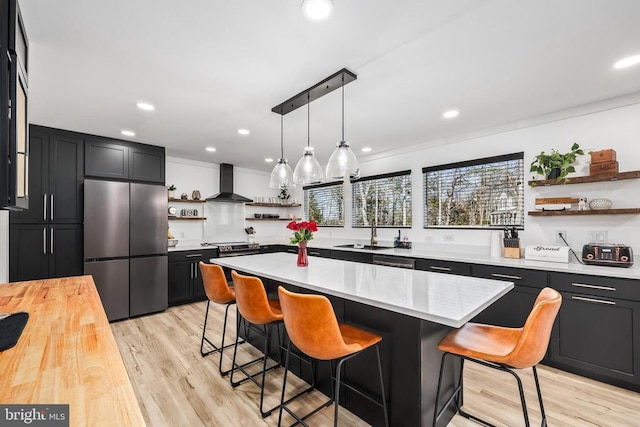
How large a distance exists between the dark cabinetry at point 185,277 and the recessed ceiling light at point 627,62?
17.2 ft

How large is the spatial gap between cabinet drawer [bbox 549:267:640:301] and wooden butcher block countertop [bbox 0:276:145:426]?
3170mm

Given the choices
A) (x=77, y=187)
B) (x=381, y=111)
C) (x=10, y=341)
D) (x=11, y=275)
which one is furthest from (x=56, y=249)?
(x=381, y=111)

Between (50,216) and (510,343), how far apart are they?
4825mm

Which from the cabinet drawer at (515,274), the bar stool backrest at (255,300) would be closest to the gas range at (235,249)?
the bar stool backrest at (255,300)

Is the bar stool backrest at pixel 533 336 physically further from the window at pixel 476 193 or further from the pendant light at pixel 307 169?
the window at pixel 476 193

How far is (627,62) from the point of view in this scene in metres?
2.13

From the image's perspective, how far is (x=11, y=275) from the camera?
130 inches

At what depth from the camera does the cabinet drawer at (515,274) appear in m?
2.67

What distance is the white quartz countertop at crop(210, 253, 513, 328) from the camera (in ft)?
4.57

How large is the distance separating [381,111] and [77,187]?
12.8ft

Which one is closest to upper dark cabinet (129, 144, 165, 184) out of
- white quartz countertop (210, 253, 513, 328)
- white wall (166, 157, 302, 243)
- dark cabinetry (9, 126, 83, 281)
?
dark cabinetry (9, 126, 83, 281)

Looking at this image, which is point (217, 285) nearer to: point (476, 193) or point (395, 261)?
point (395, 261)

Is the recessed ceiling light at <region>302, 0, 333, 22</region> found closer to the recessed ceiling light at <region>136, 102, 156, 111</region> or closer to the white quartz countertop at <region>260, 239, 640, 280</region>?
the recessed ceiling light at <region>136, 102, 156, 111</region>

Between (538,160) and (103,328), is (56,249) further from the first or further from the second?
(538,160)
